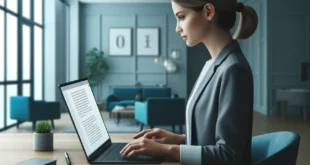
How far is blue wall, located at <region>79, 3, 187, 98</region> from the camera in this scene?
40.8ft

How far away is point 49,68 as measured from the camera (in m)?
10.6

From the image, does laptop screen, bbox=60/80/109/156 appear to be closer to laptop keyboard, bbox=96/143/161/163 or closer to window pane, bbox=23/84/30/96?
laptop keyboard, bbox=96/143/161/163

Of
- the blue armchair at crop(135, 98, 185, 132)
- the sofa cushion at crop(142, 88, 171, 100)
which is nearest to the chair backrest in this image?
the blue armchair at crop(135, 98, 185, 132)

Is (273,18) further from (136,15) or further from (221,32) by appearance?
(221,32)

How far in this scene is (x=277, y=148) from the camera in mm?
1531

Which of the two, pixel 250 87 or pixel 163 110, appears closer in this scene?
pixel 250 87

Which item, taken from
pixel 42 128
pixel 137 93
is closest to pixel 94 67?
pixel 137 93

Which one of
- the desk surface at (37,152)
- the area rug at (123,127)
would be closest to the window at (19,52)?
the area rug at (123,127)

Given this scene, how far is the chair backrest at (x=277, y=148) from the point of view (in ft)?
4.44

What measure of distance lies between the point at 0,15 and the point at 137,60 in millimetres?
5786

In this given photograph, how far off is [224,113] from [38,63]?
9.40 meters

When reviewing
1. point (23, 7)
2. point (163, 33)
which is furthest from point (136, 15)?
point (23, 7)

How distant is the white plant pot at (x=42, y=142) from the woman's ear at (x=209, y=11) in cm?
85

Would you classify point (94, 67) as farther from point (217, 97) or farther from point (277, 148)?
point (217, 97)
